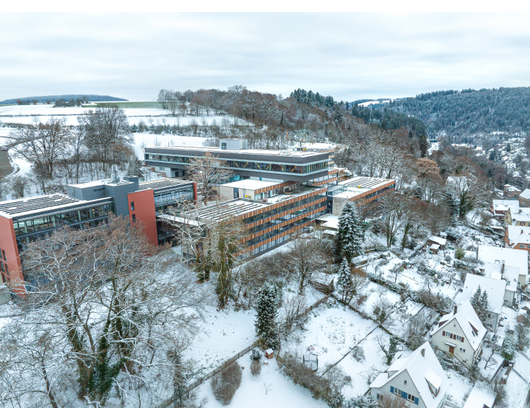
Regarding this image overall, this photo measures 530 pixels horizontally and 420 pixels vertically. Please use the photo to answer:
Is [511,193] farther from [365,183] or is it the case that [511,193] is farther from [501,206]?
[365,183]

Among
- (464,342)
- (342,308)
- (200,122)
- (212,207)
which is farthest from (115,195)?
(200,122)

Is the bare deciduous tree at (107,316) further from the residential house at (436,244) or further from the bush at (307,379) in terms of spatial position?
the residential house at (436,244)

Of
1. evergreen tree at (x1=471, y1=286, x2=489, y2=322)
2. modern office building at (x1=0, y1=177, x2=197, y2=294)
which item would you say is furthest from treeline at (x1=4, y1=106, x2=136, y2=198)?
evergreen tree at (x1=471, y1=286, x2=489, y2=322)

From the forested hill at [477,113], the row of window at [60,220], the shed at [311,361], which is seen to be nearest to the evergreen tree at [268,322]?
the shed at [311,361]

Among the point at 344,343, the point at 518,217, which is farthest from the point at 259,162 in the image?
the point at 518,217

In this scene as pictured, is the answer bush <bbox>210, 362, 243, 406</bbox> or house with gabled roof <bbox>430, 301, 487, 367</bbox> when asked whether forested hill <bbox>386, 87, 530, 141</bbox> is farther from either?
bush <bbox>210, 362, 243, 406</bbox>
